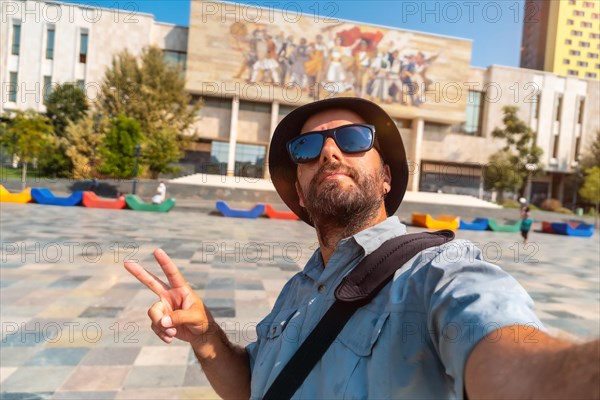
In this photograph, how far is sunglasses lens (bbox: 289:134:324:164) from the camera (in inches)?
63.0

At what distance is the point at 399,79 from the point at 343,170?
128 ft

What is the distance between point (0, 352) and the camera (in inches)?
133

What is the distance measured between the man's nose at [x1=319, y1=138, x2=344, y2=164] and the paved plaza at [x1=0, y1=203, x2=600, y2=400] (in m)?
0.96

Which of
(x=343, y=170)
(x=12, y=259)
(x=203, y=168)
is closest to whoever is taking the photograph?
(x=343, y=170)

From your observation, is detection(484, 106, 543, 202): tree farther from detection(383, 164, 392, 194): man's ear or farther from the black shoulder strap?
the black shoulder strap

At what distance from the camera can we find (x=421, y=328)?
98cm

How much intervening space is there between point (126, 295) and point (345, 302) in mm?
4995

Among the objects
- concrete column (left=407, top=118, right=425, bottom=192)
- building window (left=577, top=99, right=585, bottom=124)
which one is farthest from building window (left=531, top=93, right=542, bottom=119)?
concrete column (left=407, top=118, right=425, bottom=192)

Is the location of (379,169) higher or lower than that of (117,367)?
higher

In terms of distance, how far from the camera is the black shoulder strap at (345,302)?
1060 mm

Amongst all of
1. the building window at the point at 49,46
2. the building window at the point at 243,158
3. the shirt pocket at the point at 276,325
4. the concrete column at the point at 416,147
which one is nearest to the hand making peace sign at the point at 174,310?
the shirt pocket at the point at 276,325

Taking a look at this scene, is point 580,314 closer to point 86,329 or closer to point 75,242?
Answer: point 86,329

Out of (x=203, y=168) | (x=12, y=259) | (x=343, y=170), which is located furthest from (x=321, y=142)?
(x=203, y=168)

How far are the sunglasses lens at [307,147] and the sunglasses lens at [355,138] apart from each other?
82mm
